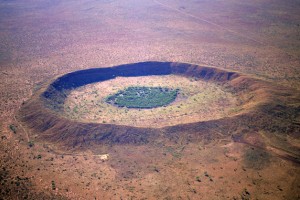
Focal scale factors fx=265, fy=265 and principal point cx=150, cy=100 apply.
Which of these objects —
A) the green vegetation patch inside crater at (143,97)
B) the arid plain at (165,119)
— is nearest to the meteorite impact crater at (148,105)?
the green vegetation patch inside crater at (143,97)

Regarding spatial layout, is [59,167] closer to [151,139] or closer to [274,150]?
[151,139]

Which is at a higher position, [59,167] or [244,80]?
[244,80]

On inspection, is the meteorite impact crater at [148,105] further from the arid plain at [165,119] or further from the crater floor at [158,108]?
the arid plain at [165,119]

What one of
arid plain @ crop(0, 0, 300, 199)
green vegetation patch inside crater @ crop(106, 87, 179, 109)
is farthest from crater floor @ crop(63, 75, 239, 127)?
green vegetation patch inside crater @ crop(106, 87, 179, 109)

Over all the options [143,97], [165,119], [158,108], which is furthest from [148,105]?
[165,119]

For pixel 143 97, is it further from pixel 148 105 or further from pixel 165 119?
pixel 165 119

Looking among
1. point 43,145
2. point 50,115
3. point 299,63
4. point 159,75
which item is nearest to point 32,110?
point 50,115
